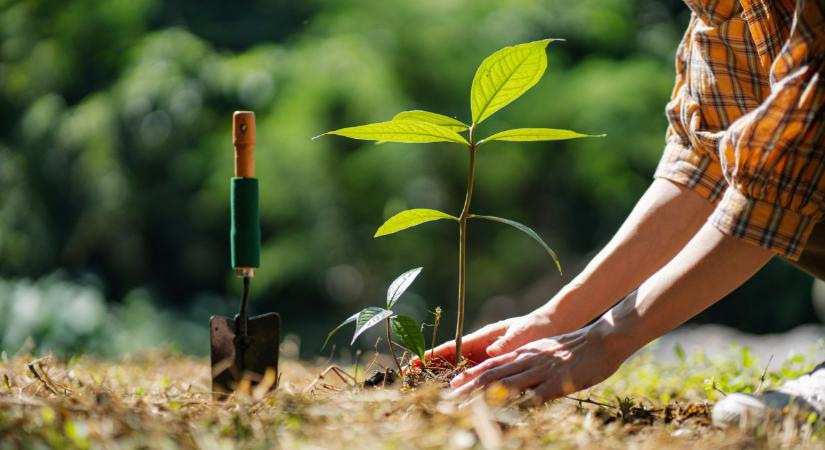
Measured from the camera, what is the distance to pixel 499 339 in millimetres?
1597

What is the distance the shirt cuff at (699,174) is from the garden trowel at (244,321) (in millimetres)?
833

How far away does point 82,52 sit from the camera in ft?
18.2

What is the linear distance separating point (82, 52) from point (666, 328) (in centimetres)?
511

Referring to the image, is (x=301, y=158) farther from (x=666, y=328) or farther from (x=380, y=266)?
(x=666, y=328)

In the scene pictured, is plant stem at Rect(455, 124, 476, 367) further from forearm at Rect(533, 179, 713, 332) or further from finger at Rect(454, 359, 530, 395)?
forearm at Rect(533, 179, 713, 332)

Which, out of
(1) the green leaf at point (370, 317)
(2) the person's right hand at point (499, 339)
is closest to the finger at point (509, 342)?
(2) the person's right hand at point (499, 339)

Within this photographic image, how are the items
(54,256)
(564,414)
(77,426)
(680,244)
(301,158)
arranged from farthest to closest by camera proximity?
(54,256) → (301,158) → (680,244) → (564,414) → (77,426)

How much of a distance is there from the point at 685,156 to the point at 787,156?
0.43m

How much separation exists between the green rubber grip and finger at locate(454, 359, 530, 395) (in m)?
0.45

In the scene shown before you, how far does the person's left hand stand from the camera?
132cm

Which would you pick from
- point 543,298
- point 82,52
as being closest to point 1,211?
point 82,52

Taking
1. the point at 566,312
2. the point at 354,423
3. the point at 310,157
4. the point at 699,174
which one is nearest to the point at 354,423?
the point at 354,423

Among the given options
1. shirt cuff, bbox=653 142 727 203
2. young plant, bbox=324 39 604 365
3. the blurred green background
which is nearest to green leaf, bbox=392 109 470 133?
young plant, bbox=324 39 604 365

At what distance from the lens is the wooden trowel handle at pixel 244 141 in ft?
4.96
